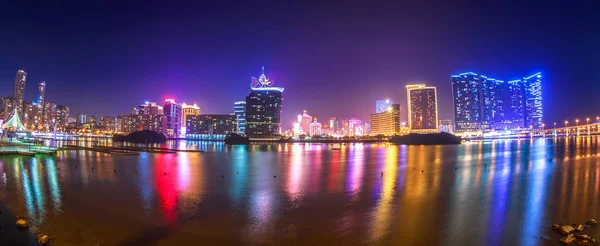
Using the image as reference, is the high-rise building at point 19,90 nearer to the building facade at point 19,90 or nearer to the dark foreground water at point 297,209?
the building facade at point 19,90

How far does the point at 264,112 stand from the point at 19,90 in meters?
125

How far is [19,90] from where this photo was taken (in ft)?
557

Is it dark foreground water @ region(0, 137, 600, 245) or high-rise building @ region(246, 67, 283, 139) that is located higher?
high-rise building @ region(246, 67, 283, 139)

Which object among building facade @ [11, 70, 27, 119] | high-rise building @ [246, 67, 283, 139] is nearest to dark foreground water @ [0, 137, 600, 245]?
high-rise building @ [246, 67, 283, 139]

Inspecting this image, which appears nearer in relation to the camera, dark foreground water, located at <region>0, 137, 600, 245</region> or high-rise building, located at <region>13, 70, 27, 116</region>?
dark foreground water, located at <region>0, 137, 600, 245</region>

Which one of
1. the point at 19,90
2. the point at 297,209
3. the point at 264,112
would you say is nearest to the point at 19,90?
the point at 19,90

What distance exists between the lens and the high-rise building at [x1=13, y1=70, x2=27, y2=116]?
553 feet

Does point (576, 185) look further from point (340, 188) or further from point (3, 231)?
point (3, 231)

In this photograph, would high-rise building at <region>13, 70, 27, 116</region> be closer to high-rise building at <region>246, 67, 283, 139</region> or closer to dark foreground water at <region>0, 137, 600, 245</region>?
high-rise building at <region>246, 67, 283, 139</region>

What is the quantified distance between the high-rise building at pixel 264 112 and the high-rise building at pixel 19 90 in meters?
114

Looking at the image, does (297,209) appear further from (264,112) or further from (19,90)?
(19,90)

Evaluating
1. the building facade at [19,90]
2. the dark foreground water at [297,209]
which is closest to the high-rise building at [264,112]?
the building facade at [19,90]

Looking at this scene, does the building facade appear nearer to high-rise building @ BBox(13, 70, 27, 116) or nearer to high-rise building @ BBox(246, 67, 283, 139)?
high-rise building @ BBox(13, 70, 27, 116)

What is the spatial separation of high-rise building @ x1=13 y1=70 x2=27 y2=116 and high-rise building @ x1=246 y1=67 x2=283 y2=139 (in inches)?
4486
